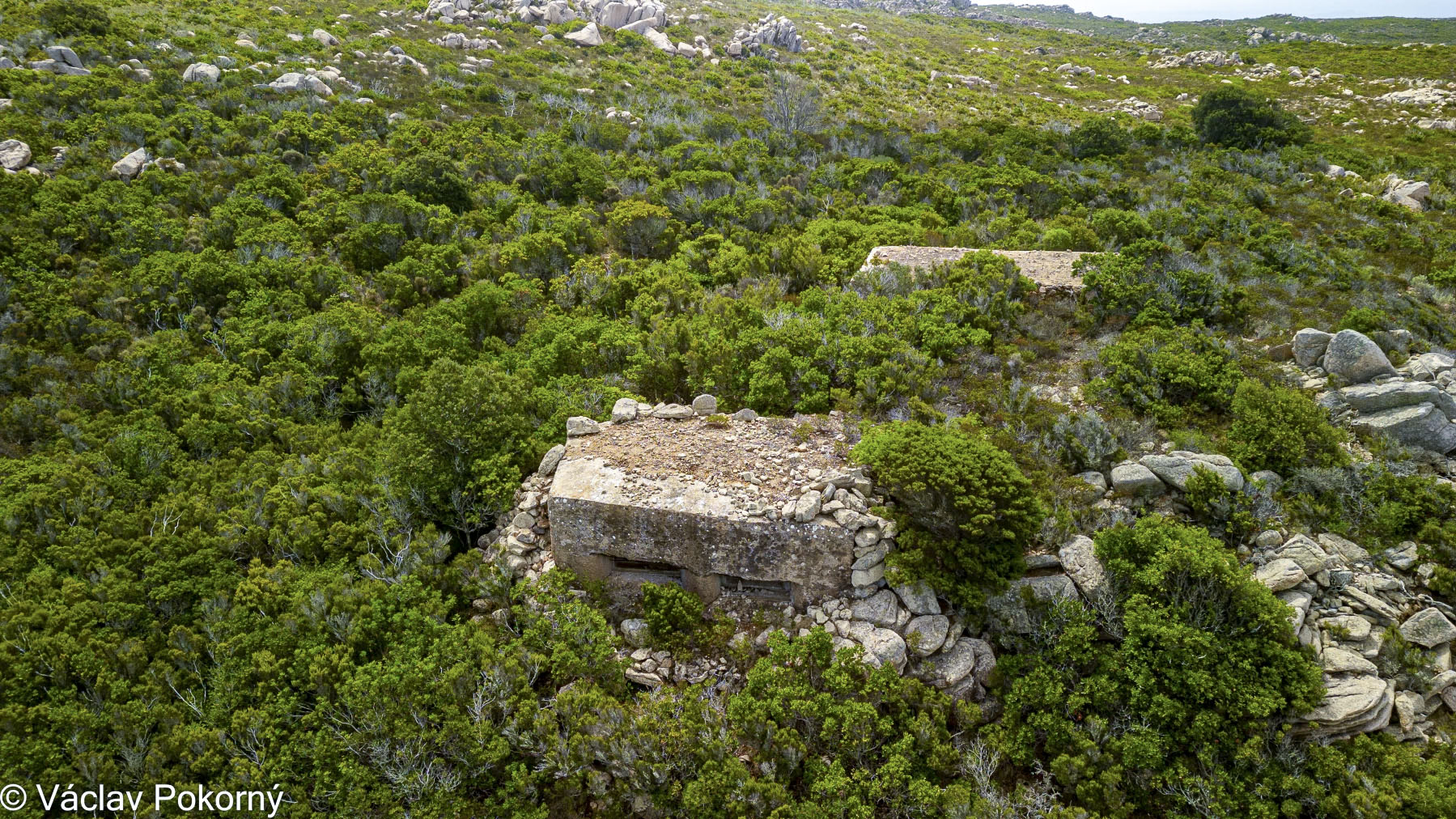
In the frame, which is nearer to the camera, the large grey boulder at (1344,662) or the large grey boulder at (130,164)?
the large grey boulder at (1344,662)

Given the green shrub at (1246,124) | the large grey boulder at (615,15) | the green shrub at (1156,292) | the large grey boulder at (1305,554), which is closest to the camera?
the large grey boulder at (1305,554)

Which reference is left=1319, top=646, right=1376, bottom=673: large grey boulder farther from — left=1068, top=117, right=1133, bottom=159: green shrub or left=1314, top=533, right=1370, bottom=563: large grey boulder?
left=1068, top=117, right=1133, bottom=159: green shrub

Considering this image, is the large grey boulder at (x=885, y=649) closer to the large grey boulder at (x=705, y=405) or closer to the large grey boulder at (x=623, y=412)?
the large grey boulder at (x=705, y=405)

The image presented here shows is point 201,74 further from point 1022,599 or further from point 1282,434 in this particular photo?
point 1282,434

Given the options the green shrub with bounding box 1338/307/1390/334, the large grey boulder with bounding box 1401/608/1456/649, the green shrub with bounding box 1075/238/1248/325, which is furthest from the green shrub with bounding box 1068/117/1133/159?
the large grey boulder with bounding box 1401/608/1456/649

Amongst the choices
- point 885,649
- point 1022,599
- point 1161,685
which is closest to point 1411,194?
point 1161,685

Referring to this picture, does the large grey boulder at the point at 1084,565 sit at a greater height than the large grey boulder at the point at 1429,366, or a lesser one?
lesser

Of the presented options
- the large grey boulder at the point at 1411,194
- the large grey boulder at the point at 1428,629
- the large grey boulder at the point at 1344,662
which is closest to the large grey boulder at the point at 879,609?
the large grey boulder at the point at 1344,662

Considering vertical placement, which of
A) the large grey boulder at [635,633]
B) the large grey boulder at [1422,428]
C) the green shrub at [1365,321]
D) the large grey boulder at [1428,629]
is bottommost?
the large grey boulder at [635,633]

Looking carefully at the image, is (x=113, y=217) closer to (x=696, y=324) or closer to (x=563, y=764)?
(x=696, y=324)
